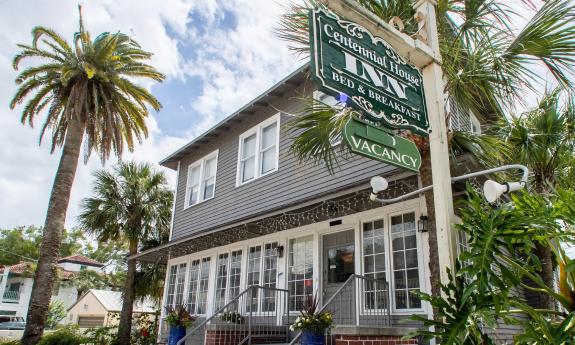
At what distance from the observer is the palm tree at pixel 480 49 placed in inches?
182

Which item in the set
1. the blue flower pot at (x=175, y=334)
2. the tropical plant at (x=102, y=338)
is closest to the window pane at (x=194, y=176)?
the blue flower pot at (x=175, y=334)

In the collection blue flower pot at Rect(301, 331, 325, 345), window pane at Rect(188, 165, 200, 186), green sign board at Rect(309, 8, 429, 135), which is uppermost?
window pane at Rect(188, 165, 200, 186)

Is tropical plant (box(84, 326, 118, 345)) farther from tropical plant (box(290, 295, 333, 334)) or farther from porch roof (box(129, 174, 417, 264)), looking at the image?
tropical plant (box(290, 295, 333, 334))

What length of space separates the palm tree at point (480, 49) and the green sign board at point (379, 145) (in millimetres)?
1552

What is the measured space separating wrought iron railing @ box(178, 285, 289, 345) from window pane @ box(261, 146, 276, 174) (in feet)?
10.4

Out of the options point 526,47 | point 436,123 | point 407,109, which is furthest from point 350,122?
point 526,47

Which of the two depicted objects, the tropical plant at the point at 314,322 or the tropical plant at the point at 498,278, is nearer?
the tropical plant at the point at 498,278

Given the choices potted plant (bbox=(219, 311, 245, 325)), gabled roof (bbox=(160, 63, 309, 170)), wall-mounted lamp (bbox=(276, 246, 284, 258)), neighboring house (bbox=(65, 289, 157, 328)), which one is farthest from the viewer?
neighboring house (bbox=(65, 289, 157, 328))

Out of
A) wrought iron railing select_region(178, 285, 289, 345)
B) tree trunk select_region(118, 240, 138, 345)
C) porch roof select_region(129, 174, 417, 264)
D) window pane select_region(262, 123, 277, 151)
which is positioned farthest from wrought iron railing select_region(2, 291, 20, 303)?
window pane select_region(262, 123, 277, 151)

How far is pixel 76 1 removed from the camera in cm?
1416

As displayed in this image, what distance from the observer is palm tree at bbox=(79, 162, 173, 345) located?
51.6 feet

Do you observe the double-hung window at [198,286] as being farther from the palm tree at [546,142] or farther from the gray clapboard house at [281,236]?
the palm tree at [546,142]

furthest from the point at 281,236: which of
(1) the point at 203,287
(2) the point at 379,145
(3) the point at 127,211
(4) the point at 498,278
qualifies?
(3) the point at 127,211

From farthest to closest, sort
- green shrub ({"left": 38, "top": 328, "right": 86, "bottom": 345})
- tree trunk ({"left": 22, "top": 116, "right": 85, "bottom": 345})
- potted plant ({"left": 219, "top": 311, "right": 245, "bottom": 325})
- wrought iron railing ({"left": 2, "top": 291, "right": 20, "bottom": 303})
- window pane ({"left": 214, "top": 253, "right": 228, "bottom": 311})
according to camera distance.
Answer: wrought iron railing ({"left": 2, "top": 291, "right": 20, "bottom": 303}), green shrub ({"left": 38, "top": 328, "right": 86, "bottom": 345}), tree trunk ({"left": 22, "top": 116, "right": 85, "bottom": 345}), window pane ({"left": 214, "top": 253, "right": 228, "bottom": 311}), potted plant ({"left": 219, "top": 311, "right": 245, "bottom": 325})
